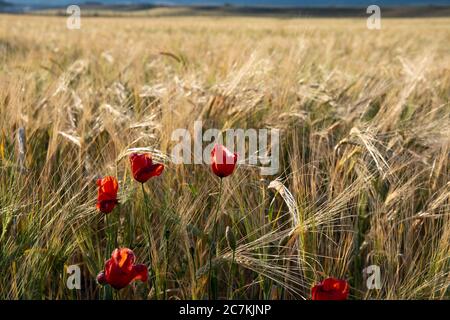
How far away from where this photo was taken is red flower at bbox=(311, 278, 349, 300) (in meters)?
0.92

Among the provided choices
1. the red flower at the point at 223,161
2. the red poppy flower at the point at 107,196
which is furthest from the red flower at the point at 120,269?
the red flower at the point at 223,161

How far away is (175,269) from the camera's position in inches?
54.4

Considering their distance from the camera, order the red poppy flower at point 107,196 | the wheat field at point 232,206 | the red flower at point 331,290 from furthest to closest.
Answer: the wheat field at point 232,206, the red poppy flower at point 107,196, the red flower at point 331,290

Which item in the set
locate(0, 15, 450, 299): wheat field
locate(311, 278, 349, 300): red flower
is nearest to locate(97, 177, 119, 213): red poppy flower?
locate(0, 15, 450, 299): wheat field

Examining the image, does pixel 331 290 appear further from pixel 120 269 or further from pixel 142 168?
pixel 142 168

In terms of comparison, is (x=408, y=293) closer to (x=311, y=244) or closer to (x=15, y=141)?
(x=311, y=244)

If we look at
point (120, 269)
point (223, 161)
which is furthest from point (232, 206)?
point (120, 269)

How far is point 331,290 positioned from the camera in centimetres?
93

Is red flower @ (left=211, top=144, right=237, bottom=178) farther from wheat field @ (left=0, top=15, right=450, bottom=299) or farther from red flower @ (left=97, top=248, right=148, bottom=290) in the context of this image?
red flower @ (left=97, top=248, right=148, bottom=290)

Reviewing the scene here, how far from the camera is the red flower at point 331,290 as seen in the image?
3.03 ft

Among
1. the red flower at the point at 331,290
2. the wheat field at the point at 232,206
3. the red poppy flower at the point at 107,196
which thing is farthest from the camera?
the wheat field at the point at 232,206

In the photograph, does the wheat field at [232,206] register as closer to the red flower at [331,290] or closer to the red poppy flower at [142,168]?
the red poppy flower at [142,168]

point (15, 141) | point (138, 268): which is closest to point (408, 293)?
point (138, 268)

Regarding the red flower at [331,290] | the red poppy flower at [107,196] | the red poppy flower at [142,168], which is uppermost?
the red poppy flower at [142,168]
